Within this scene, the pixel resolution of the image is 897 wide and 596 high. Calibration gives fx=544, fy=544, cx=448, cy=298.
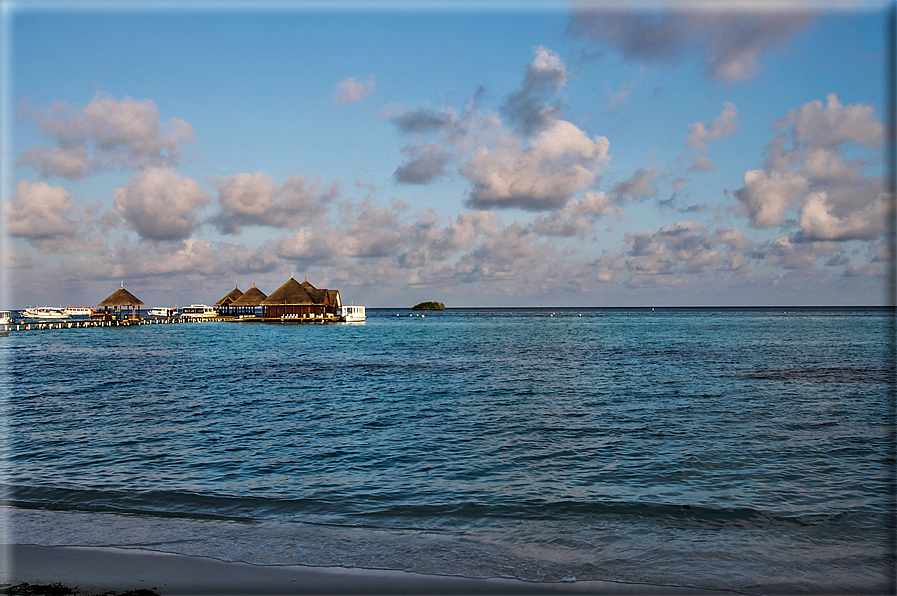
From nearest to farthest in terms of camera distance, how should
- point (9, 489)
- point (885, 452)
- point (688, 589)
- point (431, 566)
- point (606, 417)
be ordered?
point (688, 589), point (431, 566), point (9, 489), point (885, 452), point (606, 417)

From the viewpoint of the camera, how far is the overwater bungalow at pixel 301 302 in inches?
3418

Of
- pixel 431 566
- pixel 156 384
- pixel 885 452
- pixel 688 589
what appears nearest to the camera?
pixel 688 589

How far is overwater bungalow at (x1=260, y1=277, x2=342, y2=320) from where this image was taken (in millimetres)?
86812

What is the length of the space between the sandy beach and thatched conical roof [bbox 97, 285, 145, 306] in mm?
85971

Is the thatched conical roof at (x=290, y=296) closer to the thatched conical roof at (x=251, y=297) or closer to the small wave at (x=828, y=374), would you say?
the thatched conical roof at (x=251, y=297)

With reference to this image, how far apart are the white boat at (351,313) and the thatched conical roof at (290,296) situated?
23.0ft

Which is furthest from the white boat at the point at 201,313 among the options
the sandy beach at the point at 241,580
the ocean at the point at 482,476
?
the sandy beach at the point at 241,580

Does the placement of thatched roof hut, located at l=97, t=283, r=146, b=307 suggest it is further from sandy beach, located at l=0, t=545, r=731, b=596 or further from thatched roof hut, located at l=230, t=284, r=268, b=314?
sandy beach, located at l=0, t=545, r=731, b=596

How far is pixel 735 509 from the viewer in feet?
28.7

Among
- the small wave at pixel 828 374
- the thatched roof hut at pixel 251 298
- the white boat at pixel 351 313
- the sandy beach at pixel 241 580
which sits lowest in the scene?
the small wave at pixel 828 374

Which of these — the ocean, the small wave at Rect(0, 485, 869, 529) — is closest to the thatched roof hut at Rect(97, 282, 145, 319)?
the ocean

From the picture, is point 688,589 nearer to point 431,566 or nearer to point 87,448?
point 431,566

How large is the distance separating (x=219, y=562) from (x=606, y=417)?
12391mm

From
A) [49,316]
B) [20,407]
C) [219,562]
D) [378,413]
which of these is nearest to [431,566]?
[219,562]
